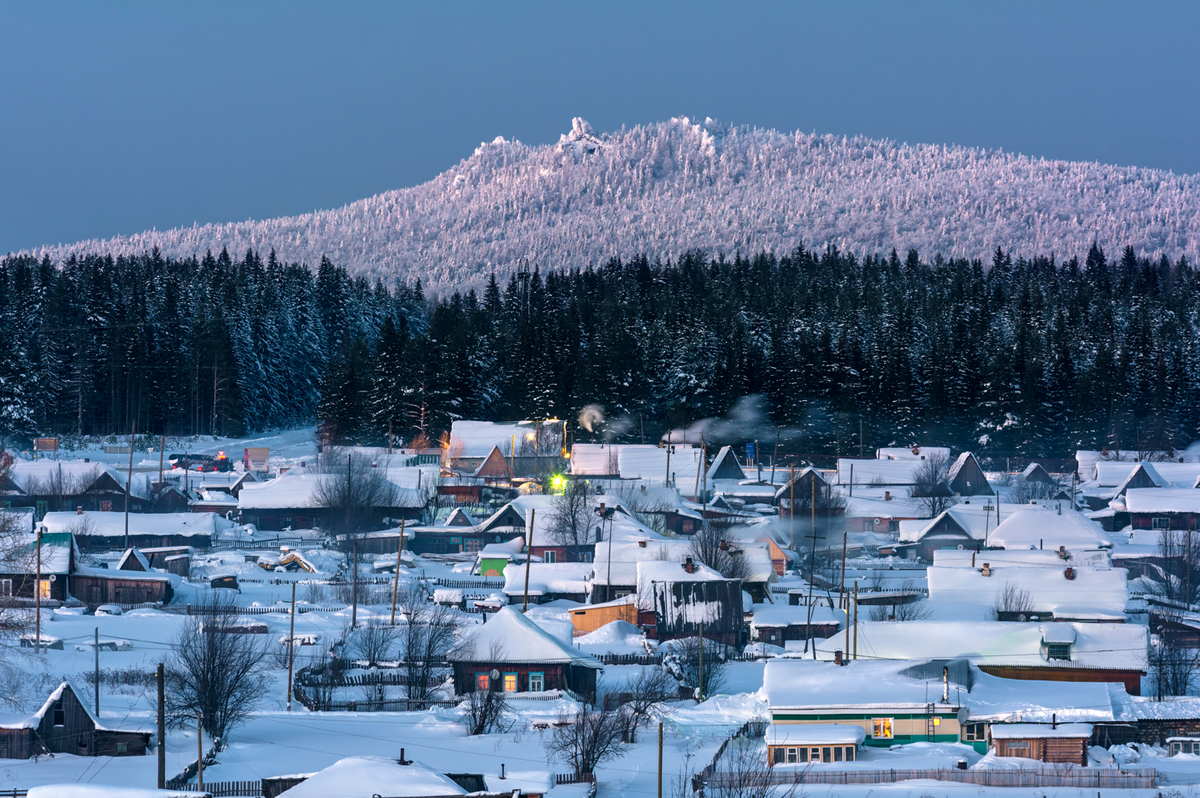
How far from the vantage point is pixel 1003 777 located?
26469 millimetres

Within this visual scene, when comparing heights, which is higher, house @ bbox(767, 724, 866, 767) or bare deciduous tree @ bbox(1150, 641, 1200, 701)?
bare deciduous tree @ bbox(1150, 641, 1200, 701)

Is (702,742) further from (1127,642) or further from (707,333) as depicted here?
(707,333)

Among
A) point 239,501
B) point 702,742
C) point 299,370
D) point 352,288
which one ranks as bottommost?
point 702,742

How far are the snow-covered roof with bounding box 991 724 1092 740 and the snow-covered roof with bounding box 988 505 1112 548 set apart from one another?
25.9 meters

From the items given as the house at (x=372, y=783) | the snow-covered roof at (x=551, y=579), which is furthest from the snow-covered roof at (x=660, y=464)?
the house at (x=372, y=783)

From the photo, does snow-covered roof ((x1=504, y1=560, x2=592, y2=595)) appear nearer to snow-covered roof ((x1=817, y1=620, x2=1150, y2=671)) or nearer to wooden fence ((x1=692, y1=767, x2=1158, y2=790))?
snow-covered roof ((x1=817, y1=620, x2=1150, y2=671))

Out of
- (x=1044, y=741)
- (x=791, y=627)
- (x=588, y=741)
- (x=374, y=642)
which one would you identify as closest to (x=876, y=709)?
(x=1044, y=741)

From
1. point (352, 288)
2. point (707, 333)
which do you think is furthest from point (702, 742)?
point (352, 288)

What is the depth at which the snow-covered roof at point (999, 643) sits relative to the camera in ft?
118

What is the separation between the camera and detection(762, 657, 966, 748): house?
30.0 meters

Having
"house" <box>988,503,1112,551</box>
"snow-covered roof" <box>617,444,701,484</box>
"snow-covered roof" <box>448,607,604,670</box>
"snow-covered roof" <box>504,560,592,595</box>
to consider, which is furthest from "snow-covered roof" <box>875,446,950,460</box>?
"snow-covered roof" <box>448,607,604,670</box>

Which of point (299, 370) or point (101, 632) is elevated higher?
point (299, 370)

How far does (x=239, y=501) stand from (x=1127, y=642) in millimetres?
44112

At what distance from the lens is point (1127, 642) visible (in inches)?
1422
